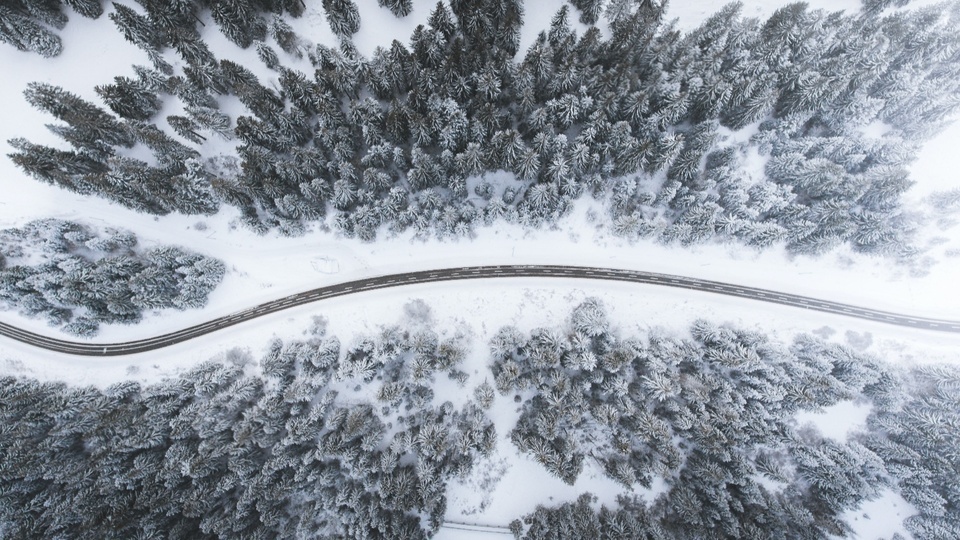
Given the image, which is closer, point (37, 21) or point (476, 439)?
point (476, 439)

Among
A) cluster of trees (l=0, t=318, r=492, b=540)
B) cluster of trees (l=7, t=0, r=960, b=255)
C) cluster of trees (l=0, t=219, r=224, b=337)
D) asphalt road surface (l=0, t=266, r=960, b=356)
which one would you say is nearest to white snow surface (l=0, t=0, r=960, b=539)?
asphalt road surface (l=0, t=266, r=960, b=356)

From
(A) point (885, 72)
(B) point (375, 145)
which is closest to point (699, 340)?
(A) point (885, 72)

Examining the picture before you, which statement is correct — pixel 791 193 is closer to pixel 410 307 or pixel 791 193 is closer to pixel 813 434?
pixel 813 434

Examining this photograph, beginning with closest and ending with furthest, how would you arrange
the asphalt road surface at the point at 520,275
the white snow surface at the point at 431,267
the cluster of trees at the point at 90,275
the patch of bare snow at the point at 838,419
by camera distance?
the cluster of trees at the point at 90,275 < the patch of bare snow at the point at 838,419 < the white snow surface at the point at 431,267 < the asphalt road surface at the point at 520,275

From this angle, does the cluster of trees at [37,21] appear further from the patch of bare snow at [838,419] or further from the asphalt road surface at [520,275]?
the patch of bare snow at [838,419]

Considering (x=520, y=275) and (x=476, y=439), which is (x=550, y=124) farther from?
(x=476, y=439)

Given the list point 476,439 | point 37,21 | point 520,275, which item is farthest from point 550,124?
point 37,21

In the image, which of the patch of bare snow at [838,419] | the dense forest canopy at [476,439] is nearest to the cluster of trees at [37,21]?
the dense forest canopy at [476,439]

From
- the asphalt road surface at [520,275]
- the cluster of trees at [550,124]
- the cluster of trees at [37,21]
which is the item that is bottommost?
the asphalt road surface at [520,275]
